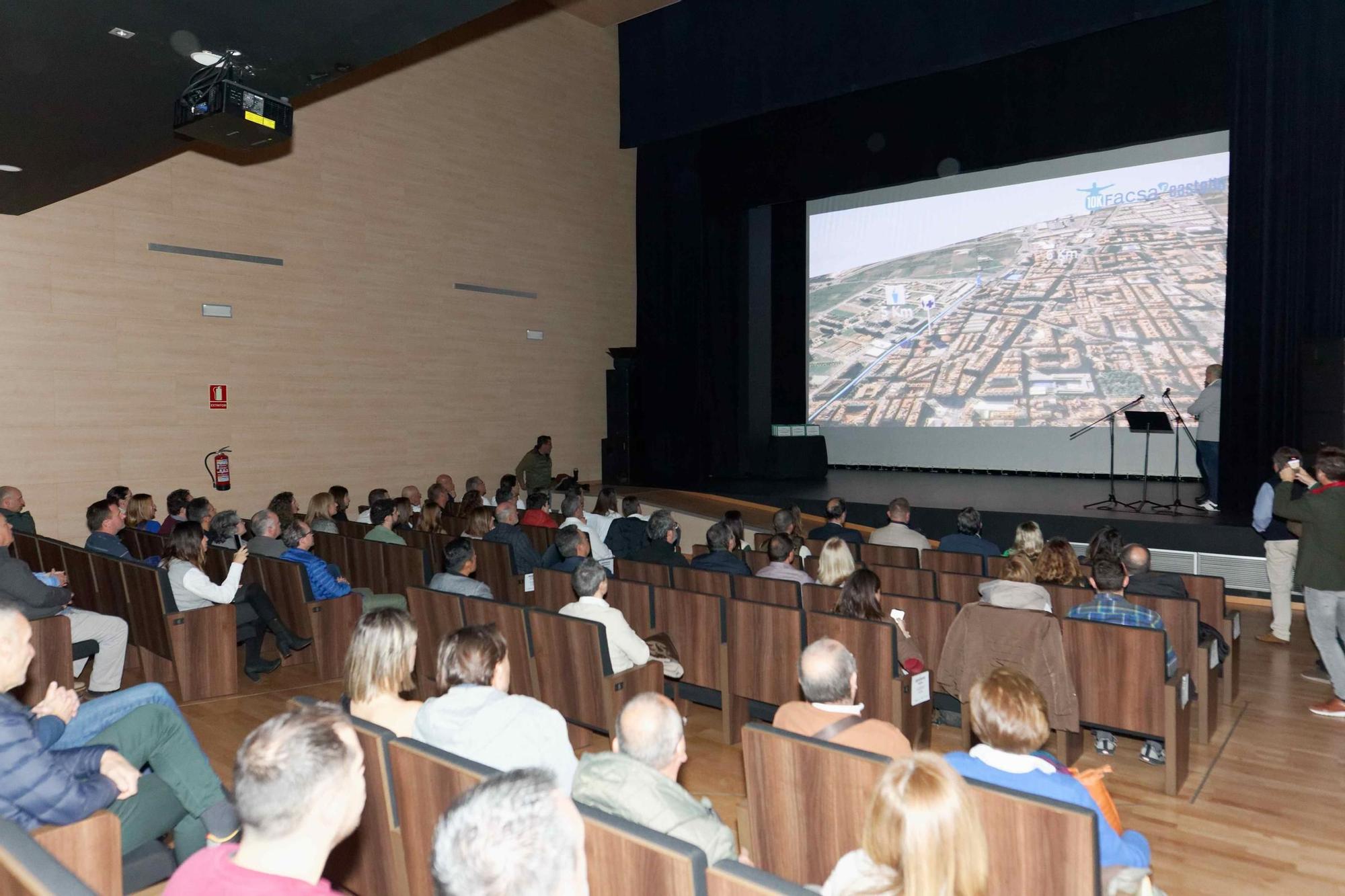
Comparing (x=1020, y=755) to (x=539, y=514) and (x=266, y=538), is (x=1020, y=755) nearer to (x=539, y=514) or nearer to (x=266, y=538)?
(x=266, y=538)

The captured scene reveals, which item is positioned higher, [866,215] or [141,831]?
[866,215]

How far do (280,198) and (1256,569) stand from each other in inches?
398

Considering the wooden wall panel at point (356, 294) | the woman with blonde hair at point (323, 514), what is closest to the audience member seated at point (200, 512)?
the woman with blonde hair at point (323, 514)

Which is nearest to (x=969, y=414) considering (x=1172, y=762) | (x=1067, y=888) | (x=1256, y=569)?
(x=1256, y=569)

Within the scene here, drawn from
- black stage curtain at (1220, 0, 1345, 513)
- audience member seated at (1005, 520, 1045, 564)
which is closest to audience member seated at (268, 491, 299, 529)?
audience member seated at (1005, 520, 1045, 564)

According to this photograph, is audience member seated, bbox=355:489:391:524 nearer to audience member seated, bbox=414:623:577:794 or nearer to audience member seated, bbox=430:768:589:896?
audience member seated, bbox=414:623:577:794

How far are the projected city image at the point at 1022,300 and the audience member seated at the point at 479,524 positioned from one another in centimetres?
714

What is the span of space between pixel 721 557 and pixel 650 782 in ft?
11.4

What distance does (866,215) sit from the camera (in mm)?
12438

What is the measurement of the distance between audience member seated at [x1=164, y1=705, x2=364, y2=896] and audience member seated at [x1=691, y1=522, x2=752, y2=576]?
12.2ft

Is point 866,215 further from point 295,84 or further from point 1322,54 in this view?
point 295,84

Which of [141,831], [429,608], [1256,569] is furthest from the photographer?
[1256,569]

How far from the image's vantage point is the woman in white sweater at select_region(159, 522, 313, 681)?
5055 mm

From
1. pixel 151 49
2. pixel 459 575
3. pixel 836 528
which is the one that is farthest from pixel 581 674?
pixel 151 49
